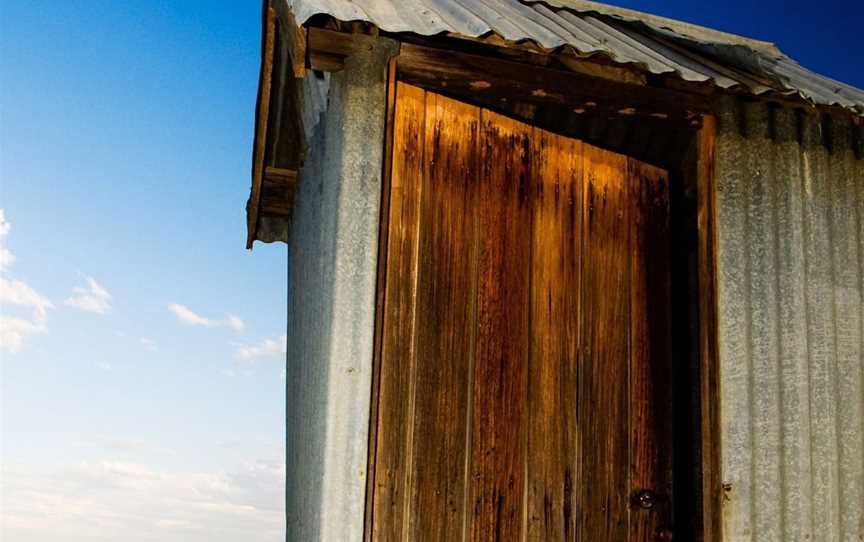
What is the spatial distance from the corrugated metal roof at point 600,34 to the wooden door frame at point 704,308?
23 cm

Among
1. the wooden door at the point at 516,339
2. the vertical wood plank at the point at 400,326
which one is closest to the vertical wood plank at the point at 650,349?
the wooden door at the point at 516,339

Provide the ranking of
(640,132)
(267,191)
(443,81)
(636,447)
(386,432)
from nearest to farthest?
(386,432)
(443,81)
(636,447)
(640,132)
(267,191)

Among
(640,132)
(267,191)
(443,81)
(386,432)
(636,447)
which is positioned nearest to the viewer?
(386,432)

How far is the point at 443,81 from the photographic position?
4.70 metres

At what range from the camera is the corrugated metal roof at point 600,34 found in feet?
14.2

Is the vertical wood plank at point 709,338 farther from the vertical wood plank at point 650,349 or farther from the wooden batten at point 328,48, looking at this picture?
the wooden batten at point 328,48

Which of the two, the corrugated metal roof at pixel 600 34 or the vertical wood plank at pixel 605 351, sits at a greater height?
the corrugated metal roof at pixel 600 34

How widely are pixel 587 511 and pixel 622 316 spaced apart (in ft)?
3.21

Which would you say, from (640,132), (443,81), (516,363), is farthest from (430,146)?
(640,132)

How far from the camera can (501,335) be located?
187 inches

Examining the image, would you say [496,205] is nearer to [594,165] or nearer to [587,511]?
[594,165]

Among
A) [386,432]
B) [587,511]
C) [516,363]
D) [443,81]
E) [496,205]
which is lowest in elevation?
[587,511]

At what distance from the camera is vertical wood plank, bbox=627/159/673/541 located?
16.4ft

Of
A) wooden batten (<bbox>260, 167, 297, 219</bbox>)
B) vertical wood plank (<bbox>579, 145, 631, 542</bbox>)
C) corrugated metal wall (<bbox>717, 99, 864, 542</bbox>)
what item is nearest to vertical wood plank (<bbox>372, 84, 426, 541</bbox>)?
vertical wood plank (<bbox>579, 145, 631, 542</bbox>)
